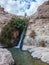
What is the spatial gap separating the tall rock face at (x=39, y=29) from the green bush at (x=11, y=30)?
73cm

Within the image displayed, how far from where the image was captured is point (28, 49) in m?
18.8

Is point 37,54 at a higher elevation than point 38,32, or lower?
higher

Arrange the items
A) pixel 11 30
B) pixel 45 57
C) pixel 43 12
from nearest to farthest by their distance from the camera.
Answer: pixel 45 57, pixel 11 30, pixel 43 12

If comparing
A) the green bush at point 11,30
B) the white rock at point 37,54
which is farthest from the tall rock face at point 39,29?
the white rock at point 37,54

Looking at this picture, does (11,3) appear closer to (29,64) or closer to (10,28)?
(10,28)

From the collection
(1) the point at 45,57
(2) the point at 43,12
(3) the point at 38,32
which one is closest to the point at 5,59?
(1) the point at 45,57

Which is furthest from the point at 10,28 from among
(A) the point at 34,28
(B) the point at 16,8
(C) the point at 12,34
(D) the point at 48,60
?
(B) the point at 16,8

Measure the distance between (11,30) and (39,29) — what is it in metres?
2.43

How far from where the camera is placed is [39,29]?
21.7m

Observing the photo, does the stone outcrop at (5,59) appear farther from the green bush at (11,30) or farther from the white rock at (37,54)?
the green bush at (11,30)

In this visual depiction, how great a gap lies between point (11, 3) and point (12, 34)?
40.6 feet

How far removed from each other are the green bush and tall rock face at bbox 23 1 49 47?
0.73m

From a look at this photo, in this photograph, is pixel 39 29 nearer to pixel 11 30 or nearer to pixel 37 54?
pixel 11 30

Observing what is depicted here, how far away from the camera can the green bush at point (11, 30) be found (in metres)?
21.9
